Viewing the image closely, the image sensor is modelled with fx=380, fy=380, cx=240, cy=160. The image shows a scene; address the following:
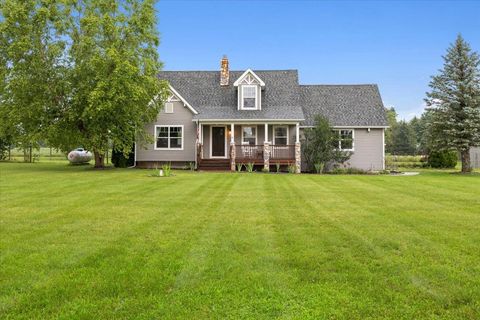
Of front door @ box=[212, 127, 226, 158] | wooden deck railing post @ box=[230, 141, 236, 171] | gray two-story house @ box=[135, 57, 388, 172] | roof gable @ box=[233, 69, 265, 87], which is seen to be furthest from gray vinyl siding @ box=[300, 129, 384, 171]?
front door @ box=[212, 127, 226, 158]

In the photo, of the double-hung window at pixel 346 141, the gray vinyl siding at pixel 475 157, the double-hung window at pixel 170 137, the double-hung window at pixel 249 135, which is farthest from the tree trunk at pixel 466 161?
the double-hung window at pixel 170 137

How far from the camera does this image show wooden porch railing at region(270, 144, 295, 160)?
2272cm

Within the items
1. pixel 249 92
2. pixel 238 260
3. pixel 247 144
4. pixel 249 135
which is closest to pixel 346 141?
pixel 249 135

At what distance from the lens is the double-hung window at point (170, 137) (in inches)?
969

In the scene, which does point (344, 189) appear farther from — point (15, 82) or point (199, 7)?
point (15, 82)

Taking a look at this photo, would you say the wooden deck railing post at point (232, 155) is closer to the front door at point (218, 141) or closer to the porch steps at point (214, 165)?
the porch steps at point (214, 165)

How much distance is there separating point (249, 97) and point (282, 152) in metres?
4.50

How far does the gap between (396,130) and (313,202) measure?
6841cm

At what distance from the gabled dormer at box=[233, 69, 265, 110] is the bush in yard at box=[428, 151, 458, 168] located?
14.6 m

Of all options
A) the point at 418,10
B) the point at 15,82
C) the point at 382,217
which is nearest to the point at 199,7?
the point at 15,82

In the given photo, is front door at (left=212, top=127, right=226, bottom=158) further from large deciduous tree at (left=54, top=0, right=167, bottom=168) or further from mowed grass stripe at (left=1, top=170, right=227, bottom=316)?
mowed grass stripe at (left=1, top=170, right=227, bottom=316)

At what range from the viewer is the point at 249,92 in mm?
24688

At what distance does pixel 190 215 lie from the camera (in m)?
7.77

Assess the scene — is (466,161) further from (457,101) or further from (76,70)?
(76,70)
